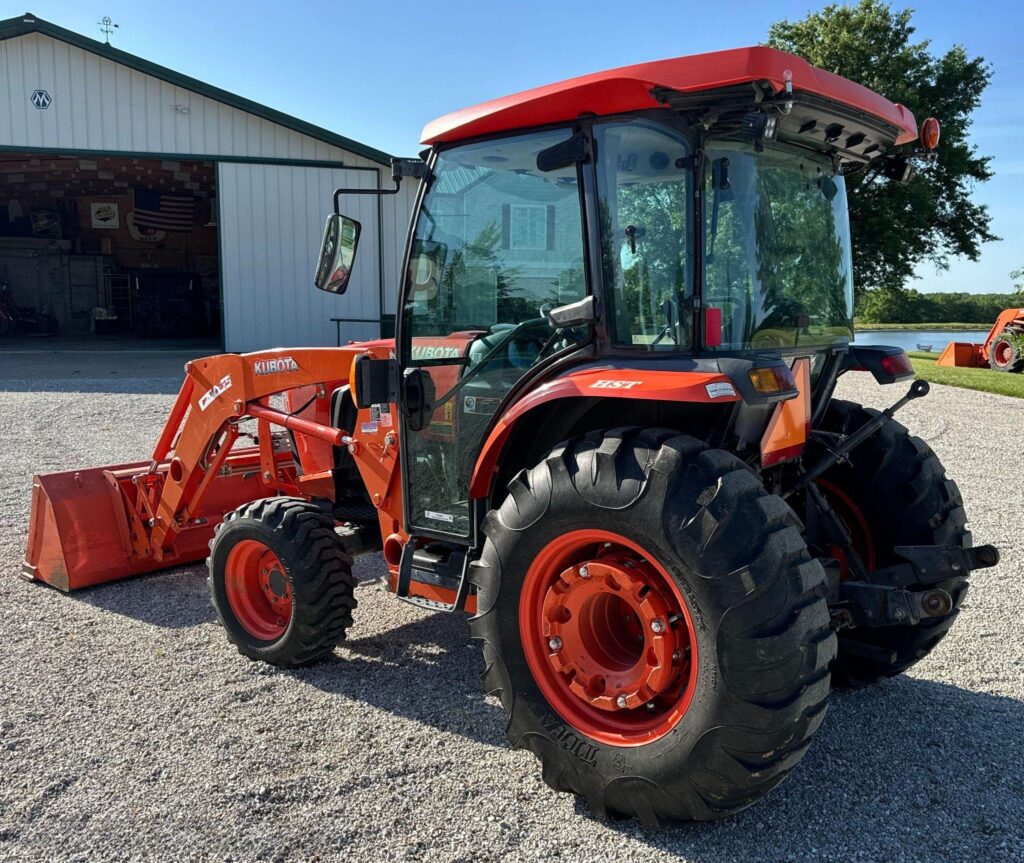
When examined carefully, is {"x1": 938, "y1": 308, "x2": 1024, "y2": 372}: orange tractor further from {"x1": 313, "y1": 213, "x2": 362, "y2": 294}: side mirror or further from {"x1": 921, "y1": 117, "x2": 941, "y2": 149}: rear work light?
{"x1": 313, "y1": 213, "x2": 362, "y2": 294}: side mirror

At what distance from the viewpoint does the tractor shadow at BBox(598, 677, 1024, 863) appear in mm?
2686

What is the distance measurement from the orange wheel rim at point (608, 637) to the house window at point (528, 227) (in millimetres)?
1096

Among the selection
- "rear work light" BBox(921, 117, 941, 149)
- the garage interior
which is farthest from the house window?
the garage interior

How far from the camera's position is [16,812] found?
9.49 ft

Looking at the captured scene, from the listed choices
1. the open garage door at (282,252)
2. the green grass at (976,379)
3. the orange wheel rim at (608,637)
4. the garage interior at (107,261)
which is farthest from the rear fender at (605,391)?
the garage interior at (107,261)

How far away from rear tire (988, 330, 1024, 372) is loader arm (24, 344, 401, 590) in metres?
16.9

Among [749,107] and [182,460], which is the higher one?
[749,107]

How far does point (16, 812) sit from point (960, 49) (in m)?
30.7

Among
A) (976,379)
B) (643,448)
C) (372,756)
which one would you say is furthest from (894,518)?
(976,379)

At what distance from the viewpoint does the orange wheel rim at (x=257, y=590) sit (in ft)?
13.3

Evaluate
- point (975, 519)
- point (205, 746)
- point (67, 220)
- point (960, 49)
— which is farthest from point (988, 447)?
point (67, 220)

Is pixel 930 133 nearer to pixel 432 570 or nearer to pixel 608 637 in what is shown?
pixel 608 637

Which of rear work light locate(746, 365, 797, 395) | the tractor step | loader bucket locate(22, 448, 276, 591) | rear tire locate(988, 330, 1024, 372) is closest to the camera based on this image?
rear work light locate(746, 365, 797, 395)

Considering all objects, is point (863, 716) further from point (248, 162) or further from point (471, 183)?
point (248, 162)
